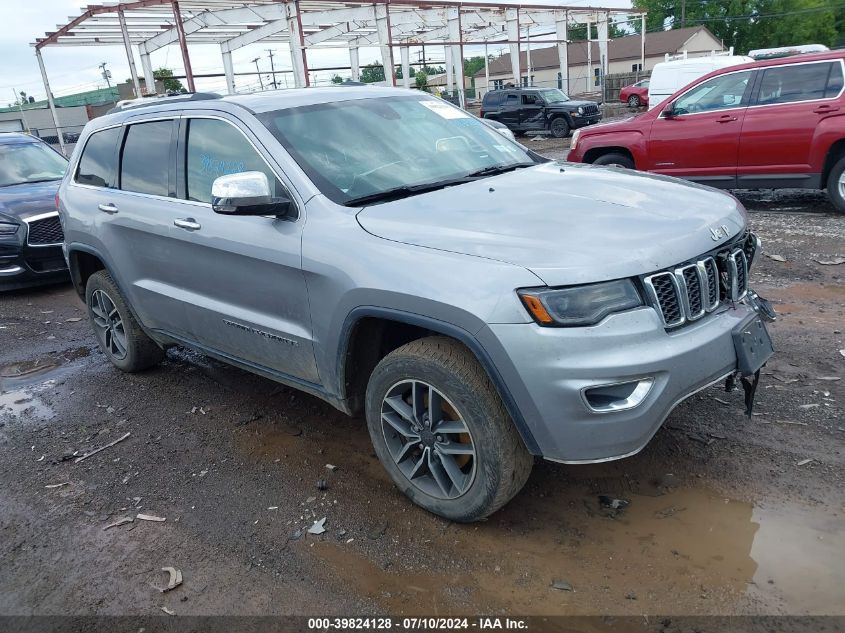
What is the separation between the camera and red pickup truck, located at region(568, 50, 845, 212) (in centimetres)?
805

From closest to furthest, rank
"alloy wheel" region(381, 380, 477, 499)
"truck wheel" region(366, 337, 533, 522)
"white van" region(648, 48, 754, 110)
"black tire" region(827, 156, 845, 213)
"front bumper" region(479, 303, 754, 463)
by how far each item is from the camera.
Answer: "front bumper" region(479, 303, 754, 463) < "truck wheel" region(366, 337, 533, 522) < "alloy wheel" region(381, 380, 477, 499) < "black tire" region(827, 156, 845, 213) < "white van" region(648, 48, 754, 110)

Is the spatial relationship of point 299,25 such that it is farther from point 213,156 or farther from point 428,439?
point 428,439

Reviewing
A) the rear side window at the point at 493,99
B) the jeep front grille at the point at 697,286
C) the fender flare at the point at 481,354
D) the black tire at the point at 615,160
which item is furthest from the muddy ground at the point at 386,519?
the rear side window at the point at 493,99

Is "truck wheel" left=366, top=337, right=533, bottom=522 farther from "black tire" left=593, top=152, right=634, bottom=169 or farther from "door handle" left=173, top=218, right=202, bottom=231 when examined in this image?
"black tire" left=593, top=152, right=634, bottom=169

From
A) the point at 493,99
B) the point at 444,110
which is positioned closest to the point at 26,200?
the point at 444,110

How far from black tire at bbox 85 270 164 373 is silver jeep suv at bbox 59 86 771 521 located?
497 mm

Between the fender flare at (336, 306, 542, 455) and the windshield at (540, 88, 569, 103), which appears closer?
the fender flare at (336, 306, 542, 455)

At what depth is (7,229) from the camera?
7969 millimetres

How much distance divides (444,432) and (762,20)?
2759 inches

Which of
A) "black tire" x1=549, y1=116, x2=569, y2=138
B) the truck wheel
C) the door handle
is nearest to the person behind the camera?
the truck wheel

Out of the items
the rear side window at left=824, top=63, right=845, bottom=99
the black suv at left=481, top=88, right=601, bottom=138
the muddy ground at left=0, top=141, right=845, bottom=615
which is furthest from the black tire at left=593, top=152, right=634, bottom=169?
the black suv at left=481, top=88, right=601, bottom=138

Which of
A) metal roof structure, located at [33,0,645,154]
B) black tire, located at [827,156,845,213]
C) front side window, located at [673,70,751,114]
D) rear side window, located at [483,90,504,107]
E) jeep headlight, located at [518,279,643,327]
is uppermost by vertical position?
metal roof structure, located at [33,0,645,154]

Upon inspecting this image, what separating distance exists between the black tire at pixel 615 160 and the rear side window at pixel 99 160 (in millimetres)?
6844

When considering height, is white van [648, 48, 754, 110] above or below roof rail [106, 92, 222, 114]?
below
